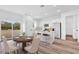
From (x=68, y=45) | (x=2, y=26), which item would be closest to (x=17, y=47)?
(x=2, y=26)

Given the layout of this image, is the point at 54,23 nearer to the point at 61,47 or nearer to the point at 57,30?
the point at 57,30

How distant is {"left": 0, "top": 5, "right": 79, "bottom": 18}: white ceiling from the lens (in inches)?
88.5

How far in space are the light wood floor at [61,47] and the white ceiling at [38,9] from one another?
836mm

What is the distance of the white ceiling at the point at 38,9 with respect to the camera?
7.37ft

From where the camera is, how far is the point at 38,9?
7.63ft

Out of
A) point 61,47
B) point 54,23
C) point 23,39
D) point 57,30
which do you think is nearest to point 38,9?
point 54,23

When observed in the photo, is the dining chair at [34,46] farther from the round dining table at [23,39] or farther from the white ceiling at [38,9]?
the white ceiling at [38,9]

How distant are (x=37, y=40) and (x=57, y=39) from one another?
596 millimetres

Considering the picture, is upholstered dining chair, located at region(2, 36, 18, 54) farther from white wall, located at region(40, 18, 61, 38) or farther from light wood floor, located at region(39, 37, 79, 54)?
white wall, located at region(40, 18, 61, 38)

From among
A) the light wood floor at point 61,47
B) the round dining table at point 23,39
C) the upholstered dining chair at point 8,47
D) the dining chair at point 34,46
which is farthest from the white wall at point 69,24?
the upholstered dining chair at point 8,47

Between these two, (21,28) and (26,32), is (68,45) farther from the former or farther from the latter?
(21,28)

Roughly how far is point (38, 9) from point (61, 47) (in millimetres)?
1287

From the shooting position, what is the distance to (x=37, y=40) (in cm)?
234

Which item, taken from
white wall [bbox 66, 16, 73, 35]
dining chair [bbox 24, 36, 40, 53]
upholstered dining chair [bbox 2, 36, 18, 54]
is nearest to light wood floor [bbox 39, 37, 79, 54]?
dining chair [bbox 24, 36, 40, 53]
